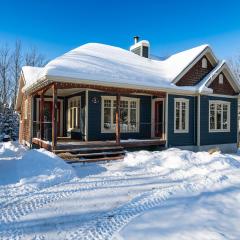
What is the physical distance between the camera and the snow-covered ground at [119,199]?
4.45m

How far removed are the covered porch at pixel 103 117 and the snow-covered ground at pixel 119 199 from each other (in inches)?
121

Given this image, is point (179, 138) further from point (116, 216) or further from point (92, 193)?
point (116, 216)

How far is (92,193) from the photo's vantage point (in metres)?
6.50

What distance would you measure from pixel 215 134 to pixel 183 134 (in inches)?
93.4

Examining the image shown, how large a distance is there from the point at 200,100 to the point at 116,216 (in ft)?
36.6

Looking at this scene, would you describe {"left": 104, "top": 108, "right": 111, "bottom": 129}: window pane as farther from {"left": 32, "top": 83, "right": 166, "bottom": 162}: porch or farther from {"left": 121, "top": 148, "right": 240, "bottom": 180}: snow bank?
{"left": 121, "top": 148, "right": 240, "bottom": 180}: snow bank

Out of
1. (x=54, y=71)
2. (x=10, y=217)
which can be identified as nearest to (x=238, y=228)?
(x=10, y=217)

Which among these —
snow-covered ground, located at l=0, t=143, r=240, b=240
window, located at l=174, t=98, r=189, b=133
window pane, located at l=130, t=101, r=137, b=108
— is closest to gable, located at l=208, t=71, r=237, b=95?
window, located at l=174, t=98, r=189, b=133

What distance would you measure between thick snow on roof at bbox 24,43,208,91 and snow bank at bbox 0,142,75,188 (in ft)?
10.3

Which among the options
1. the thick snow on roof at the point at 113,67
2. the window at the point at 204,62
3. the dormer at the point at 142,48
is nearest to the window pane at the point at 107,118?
the thick snow on roof at the point at 113,67

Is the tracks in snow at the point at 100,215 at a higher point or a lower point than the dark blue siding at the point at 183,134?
lower

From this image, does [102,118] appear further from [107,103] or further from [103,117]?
[107,103]

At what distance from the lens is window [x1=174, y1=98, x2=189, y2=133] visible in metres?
14.4

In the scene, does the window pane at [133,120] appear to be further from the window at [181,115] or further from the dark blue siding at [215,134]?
the dark blue siding at [215,134]
